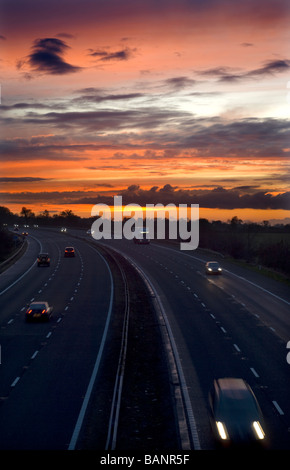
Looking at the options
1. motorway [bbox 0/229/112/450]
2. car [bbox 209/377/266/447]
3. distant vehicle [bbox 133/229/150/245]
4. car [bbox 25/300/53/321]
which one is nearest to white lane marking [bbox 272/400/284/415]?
car [bbox 209/377/266/447]

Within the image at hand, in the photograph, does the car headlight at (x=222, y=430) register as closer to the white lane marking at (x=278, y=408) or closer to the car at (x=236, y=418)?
the car at (x=236, y=418)

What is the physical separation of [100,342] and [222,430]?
55.6 ft

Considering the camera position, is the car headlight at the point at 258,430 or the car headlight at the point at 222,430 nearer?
the car headlight at the point at 258,430

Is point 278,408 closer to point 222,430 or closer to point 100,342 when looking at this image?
point 222,430

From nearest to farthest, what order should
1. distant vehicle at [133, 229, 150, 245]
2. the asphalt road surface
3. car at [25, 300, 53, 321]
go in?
the asphalt road surface, car at [25, 300, 53, 321], distant vehicle at [133, 229, 150, 245]

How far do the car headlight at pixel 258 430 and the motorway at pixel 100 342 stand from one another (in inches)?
53.5

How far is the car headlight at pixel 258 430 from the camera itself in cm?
1624

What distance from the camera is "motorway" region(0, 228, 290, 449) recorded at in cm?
2009

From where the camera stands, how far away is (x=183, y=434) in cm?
1861

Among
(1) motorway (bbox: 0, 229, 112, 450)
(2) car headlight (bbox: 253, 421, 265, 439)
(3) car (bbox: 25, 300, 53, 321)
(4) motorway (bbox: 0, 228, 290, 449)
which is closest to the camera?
(2) car headlight (bbox: 253, 421, 265, 439)

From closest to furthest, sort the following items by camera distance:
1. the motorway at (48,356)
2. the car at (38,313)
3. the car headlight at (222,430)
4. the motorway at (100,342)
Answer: the car headlight at (222,430) → the motorway at (48,356) → the motorway at (100,342) → the car at (38,313)

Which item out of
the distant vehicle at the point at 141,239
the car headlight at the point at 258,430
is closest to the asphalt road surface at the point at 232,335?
the car headlight at the point at 258,430

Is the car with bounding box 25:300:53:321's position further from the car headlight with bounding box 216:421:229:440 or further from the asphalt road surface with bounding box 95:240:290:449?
the car headlight with bounding box 216:421:229:440
